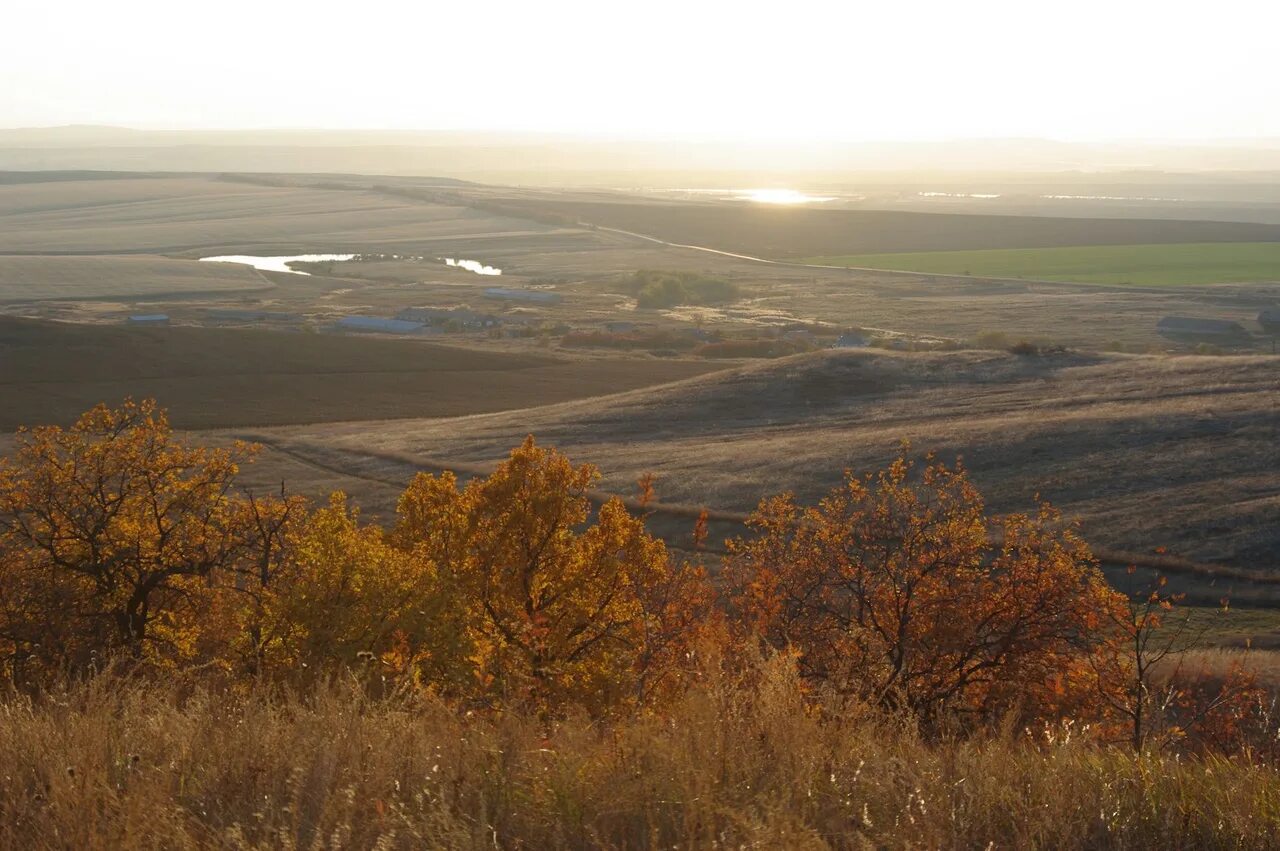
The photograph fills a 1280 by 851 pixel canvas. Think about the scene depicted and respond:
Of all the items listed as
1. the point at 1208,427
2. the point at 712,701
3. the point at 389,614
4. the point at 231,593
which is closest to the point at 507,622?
the point at 389,614

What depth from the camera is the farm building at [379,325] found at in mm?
93312

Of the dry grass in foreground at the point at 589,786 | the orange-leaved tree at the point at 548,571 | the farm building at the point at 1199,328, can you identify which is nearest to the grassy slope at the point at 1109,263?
the farm building at the point at 1199,328

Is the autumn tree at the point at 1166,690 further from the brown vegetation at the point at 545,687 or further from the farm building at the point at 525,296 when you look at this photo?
the farm building at the point at 525,296

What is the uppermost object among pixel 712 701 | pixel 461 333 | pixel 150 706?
pixel 712 701

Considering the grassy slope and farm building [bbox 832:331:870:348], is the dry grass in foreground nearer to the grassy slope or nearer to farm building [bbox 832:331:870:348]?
farm building [bbox 832:331:870:348]

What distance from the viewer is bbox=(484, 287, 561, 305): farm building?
113188 millimetres

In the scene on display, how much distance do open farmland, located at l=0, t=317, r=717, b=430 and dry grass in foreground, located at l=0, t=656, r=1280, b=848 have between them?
51694 millimetres

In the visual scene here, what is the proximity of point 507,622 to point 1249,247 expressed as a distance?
16141 cm

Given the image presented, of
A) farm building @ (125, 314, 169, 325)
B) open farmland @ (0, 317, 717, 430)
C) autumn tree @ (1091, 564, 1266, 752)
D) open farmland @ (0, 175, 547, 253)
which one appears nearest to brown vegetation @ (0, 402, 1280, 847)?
autumn tree @ (1091, 564, 1266, 752)

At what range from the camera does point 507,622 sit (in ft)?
48.7

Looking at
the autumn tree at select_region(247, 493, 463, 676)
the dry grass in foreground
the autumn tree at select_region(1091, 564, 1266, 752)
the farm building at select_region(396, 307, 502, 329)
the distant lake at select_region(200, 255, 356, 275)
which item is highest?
the dry grass in foreground

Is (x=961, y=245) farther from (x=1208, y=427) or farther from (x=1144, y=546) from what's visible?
(x=1144, y=546)

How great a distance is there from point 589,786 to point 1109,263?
149m

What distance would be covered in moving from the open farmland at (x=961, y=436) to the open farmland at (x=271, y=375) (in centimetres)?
591
